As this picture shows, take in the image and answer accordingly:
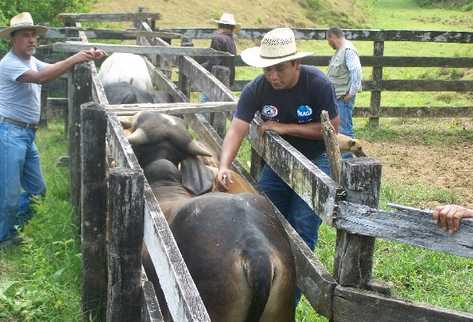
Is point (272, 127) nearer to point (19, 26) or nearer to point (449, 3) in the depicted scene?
point (19, 26)

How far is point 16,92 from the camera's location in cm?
688

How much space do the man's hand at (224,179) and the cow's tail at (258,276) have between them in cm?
127

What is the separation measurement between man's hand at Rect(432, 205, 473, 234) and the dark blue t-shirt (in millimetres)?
1944

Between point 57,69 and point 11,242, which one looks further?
point 11,242

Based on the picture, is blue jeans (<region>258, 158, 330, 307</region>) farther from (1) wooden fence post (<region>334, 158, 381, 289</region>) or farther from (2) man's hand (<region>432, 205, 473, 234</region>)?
(2) man's hand (<region>432, 205, 473, 234</region>)

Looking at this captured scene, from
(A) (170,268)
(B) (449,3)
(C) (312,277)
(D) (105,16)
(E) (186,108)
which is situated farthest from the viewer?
(B) (449,3)

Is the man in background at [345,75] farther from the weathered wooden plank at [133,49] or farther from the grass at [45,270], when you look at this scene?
the grass at [45,270]

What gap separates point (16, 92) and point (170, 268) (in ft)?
14.9

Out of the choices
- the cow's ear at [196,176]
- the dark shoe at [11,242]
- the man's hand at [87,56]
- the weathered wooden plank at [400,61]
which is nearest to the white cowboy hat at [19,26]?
the man's hand at [87,56]

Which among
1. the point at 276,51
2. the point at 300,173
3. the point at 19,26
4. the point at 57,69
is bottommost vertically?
the point at 300,173

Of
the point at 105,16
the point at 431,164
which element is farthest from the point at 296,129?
the point at 105,16

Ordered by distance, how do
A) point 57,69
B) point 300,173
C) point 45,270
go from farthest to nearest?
point 57,69 < point 45,270 < point 300,173

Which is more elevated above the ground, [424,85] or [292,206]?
[292,206]

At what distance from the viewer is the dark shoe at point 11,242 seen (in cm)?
669
